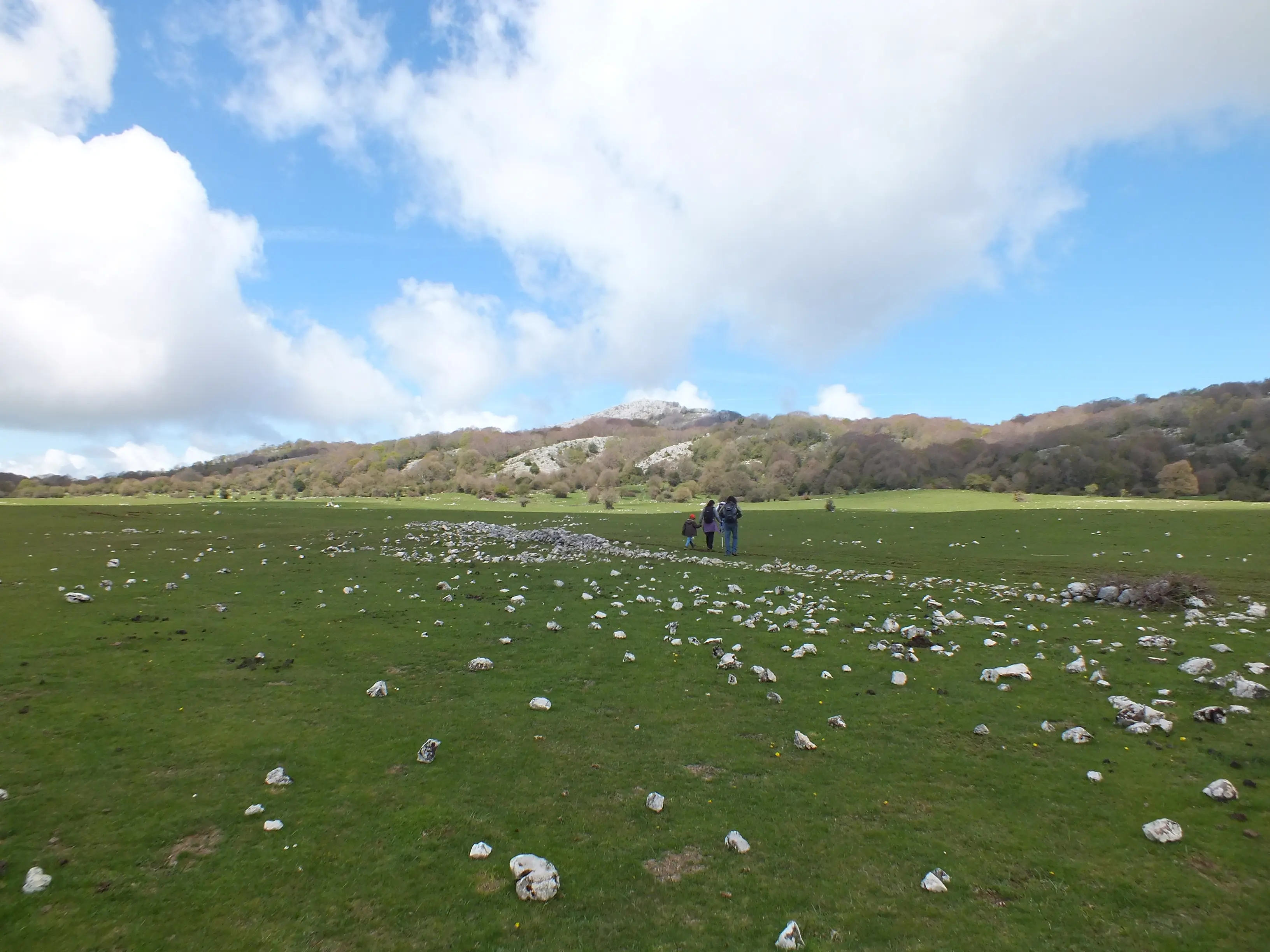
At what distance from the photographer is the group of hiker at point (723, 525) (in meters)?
30.8

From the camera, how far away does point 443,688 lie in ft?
34.6

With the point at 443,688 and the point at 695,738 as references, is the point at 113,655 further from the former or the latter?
the point at 695,738

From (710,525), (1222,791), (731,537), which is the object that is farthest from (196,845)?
(710,525)

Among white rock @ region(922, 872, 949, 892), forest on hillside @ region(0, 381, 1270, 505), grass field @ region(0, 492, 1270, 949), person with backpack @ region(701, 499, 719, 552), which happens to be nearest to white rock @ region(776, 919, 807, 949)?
grass field @ region(0, 492, 1270, 949)

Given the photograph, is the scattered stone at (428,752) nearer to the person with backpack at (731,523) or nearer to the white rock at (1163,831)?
the white rock at (1163,831)

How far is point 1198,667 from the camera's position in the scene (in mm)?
10539

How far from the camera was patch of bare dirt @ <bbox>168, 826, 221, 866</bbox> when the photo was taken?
5.68 meters

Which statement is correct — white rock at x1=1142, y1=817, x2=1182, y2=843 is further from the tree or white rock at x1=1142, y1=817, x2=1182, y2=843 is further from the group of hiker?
the tree

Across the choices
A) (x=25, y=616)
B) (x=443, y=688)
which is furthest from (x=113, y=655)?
(x=443, y=688)

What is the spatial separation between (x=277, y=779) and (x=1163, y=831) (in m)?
9.12

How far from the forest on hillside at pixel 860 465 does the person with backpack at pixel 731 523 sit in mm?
49340

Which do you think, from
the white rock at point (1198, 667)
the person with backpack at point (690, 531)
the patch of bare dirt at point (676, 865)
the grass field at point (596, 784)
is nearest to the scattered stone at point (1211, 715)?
the grass field at point (596, 784)

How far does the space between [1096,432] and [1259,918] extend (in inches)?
4481

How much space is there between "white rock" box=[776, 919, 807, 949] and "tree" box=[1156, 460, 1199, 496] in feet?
285
